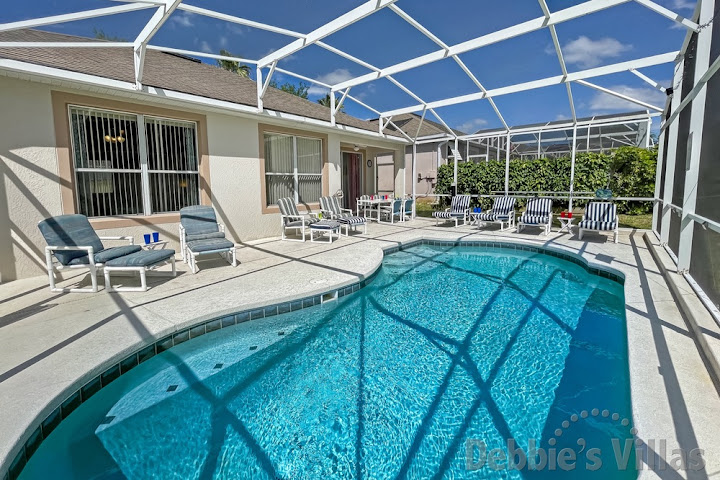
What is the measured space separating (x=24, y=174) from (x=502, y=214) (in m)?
11.2

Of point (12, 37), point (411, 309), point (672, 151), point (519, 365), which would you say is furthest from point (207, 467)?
point (672, 151)

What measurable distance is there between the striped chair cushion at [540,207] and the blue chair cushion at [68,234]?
33.8 ft

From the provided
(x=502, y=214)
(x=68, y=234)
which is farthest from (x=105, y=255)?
(x=502, y=214)

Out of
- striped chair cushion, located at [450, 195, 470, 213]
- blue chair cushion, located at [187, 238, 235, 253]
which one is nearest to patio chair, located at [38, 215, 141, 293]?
blue chair cushion, located at [187, 238, 235, 253]

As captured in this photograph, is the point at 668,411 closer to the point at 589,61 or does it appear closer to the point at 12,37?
the point at 589,61

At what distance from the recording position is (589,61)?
25.5 feet

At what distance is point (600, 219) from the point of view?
8938mm

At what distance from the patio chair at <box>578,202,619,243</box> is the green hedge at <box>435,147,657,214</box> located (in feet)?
10.7

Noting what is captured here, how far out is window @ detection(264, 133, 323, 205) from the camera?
9.80 meters

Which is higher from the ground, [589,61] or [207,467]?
[589,61]

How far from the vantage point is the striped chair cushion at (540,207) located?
33.1 ft

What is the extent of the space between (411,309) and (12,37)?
8149 mm

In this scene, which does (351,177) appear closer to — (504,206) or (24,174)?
(504,206)

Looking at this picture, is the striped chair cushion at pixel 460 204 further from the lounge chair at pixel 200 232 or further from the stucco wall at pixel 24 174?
the stucco wall at pixel 24 174
